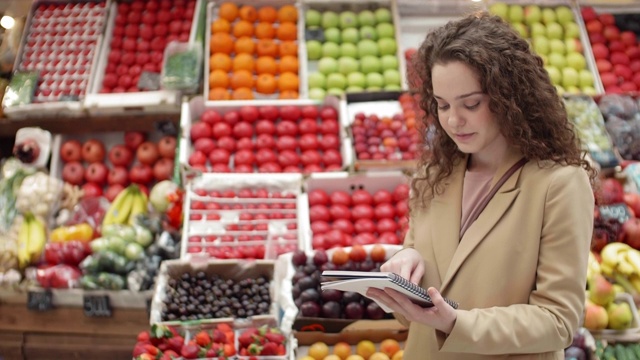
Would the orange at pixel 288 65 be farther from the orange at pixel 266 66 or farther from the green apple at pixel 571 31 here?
the green apple at pixel 571 31

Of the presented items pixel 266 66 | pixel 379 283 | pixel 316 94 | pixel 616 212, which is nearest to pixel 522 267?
pixel 379 283

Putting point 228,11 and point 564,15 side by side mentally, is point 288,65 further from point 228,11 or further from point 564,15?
point 564,15

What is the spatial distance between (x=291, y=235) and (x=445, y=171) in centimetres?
194

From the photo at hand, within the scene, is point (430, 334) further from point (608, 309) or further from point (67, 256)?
point (67, 256)

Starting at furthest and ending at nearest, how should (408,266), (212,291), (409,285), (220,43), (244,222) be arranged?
(220,43), (244,222), (212,291), (408,266), (409,285)

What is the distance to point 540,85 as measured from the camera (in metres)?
1.49

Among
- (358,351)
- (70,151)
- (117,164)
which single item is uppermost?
(70,151)

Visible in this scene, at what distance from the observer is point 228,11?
4.74 metres

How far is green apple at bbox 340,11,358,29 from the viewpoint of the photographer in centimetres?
483

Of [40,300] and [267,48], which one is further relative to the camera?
[267,48]

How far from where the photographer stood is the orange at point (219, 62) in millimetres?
4473

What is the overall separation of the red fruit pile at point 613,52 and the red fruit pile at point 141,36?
3.20 metres

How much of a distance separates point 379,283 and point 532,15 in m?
4.21

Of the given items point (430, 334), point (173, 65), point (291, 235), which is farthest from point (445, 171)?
point (173, 65)
